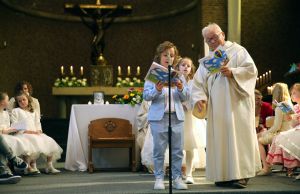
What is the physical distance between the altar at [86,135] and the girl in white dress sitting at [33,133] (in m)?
0.50

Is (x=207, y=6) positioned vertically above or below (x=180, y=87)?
above

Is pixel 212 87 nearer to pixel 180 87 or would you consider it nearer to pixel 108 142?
pixel 180 87

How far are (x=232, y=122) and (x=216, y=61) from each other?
710 mm

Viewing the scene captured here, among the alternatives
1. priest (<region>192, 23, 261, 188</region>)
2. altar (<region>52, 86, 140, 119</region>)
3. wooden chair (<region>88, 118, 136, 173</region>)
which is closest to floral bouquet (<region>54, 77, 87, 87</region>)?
altar (<region>52, 86, 140, 119</region>)

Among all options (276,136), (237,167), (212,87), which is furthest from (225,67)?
(276,136)

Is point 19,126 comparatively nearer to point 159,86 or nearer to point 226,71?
point 159,86

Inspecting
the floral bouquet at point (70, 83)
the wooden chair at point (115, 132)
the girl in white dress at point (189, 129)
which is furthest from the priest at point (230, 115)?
the floral bouquet at point (70, 83)

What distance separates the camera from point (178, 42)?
58.5ft

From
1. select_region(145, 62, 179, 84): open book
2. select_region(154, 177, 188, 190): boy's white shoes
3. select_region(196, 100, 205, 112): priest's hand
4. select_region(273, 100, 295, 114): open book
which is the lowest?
select_region(154, 177, 188, 190): boy's white shoes

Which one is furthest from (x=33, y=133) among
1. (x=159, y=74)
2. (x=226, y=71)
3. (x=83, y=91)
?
(x=83, y=91)

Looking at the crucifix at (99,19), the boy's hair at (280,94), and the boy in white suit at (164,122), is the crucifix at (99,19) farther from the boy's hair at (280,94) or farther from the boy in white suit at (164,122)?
the boy in white suit at (164,122)

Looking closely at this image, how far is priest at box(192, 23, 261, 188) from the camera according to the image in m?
7.19

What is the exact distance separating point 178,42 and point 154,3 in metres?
1.40

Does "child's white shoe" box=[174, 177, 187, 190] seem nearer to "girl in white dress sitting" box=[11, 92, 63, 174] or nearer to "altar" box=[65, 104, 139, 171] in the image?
"girl in white dress sitting" box=[11, 92, 63, 174]
